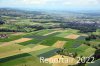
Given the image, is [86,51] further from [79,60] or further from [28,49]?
[28,49]

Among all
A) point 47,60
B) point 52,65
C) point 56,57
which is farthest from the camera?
point 56,57

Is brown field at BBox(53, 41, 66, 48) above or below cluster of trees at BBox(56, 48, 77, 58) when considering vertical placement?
below

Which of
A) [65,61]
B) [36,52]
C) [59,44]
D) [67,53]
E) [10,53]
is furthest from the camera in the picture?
[59,44]

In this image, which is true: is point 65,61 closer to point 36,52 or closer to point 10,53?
point 36,52

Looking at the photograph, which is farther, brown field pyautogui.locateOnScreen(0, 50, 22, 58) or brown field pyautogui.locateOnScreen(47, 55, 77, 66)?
brown field pyautogui.locateOnScreen(0, 50, 22, 58)

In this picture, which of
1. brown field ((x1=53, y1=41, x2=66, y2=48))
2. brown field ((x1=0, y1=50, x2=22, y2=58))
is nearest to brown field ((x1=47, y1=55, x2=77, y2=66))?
brown field ((x1=0, y1=50, x2=22, y2=58))

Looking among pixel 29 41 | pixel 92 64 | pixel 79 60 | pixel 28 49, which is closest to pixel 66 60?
pixel 79 60

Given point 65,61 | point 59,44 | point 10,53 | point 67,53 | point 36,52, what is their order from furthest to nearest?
point 59,44, point 36,52, point 67,53, point 10,53, point 65,61

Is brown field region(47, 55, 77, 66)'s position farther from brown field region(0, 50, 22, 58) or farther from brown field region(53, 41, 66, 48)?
brown field region(53, 41, 66, 48)

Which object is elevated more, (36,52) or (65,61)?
(65,61)

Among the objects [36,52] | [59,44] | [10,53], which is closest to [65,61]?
[36,52]

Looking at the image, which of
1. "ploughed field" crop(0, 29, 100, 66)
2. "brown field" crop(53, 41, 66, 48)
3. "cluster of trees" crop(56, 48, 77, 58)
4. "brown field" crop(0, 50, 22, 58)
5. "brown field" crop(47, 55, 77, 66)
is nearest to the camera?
"brown field" crop(47, 55, 77, 66)
